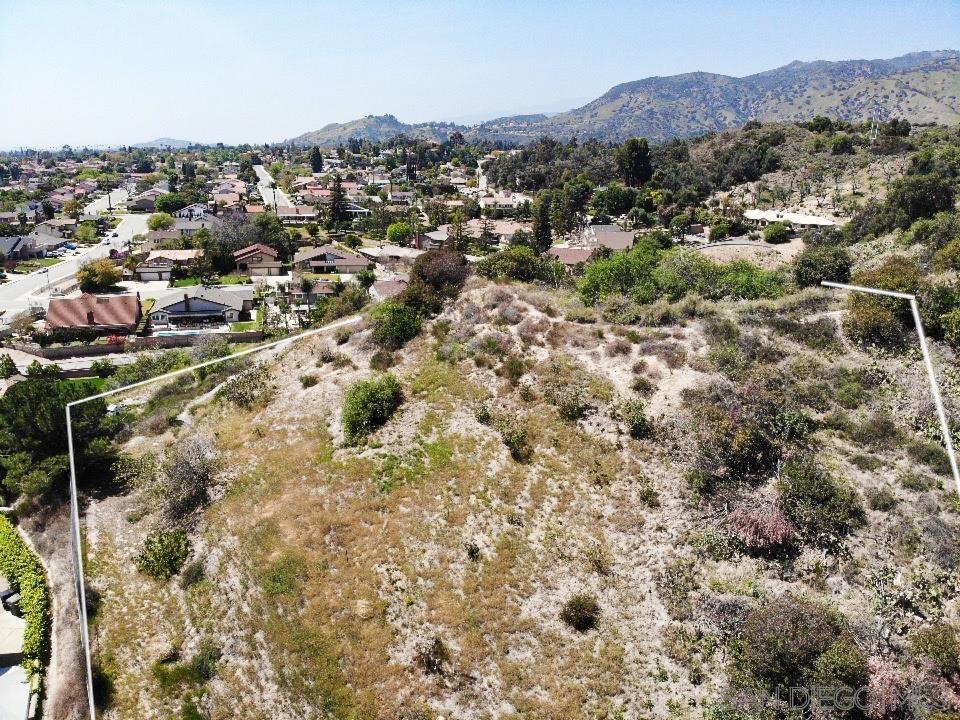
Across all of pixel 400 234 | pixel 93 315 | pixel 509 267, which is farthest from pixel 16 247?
pixel 509 267

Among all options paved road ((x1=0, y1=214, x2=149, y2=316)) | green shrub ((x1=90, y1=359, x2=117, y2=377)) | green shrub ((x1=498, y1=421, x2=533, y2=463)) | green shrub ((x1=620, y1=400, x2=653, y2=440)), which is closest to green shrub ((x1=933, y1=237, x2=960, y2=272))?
green shrub ((x1=620, y1=400, x2=653, y2=440))

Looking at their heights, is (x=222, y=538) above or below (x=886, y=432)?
below

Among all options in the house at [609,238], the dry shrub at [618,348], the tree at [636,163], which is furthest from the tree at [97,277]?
the tree at [636,163]

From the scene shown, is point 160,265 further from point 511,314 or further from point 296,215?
point 511,314

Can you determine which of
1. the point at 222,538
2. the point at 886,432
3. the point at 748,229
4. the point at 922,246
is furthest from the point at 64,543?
the point at 748,229

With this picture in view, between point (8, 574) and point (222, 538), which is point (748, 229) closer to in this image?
point (222, 538)
